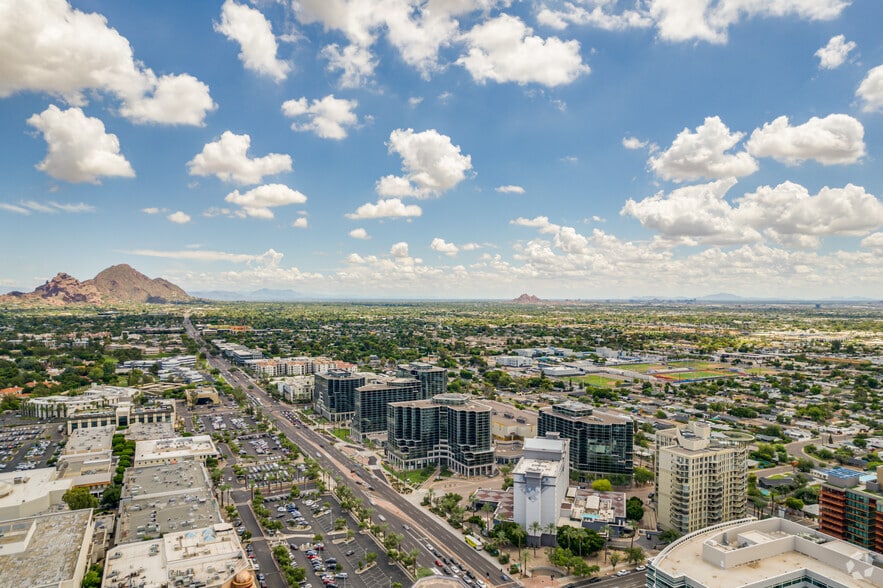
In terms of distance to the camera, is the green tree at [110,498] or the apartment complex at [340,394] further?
the apartment complex at [340,394]

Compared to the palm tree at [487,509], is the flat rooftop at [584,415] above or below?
above

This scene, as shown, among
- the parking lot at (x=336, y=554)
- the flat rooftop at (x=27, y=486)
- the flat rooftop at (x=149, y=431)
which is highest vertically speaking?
the flat rooftop at (x=27, y=486)

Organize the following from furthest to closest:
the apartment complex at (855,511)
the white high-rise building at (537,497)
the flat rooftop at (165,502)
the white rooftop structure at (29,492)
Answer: the white rooftop structure at (29,492) < the white high-rise building at (537,497) < the flat rooftop at (165,502) < the apartment complex at (855,511)

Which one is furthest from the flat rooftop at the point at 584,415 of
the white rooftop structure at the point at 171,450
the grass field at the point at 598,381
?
the grass field at the point at 598,381

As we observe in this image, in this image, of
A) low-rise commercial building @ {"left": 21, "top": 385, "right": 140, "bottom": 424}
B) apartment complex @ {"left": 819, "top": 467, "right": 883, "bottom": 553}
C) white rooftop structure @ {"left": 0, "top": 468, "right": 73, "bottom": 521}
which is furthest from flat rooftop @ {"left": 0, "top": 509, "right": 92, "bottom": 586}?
low-rise commercial building @ {"left": 21, "top": 385, "right": 140, "bottom": 424}

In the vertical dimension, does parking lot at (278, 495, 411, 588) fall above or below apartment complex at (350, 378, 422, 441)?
below

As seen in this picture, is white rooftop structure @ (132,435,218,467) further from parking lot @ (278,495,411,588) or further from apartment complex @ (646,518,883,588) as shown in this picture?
apartment complex @ (646,518,883,588)

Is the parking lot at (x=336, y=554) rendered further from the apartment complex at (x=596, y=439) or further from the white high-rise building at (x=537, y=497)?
the apartment complex at (x=596, y=439)

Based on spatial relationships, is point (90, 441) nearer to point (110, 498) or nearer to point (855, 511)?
point (110, 498)
